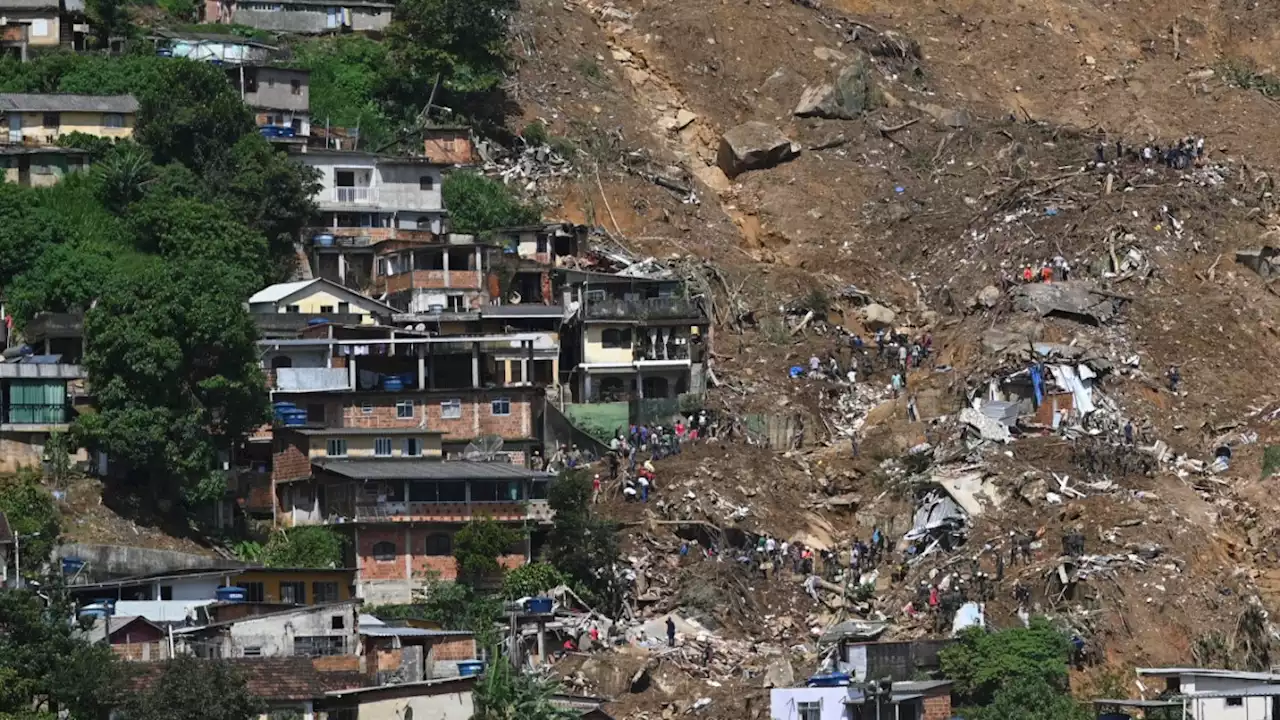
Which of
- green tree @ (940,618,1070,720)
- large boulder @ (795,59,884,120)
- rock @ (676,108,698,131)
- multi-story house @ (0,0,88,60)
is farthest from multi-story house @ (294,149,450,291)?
green tree @ (940,618,1070,720)

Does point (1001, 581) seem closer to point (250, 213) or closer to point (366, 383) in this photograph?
point (366, 383)

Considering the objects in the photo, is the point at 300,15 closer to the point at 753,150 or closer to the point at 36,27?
the point at 36,27

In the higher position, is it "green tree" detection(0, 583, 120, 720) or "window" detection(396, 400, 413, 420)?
"window" detection(396, 400, 413, 420)

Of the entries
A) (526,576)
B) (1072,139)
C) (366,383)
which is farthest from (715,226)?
(526,576)

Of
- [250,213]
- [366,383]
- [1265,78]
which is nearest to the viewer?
[366,383]

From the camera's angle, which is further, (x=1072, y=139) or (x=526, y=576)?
(x=1072, y=139)

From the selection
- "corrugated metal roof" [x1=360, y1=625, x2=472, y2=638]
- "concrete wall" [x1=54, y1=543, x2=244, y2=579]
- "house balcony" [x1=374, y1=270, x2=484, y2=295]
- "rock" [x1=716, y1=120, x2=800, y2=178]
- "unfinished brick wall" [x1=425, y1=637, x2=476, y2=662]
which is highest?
"rock" [x1=716, y1=120, x2=800, y2=178]

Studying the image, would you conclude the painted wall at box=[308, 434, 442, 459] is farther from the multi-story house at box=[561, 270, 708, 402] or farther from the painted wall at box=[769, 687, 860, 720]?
the painted wall at box=[769, 687, 860, 720]
